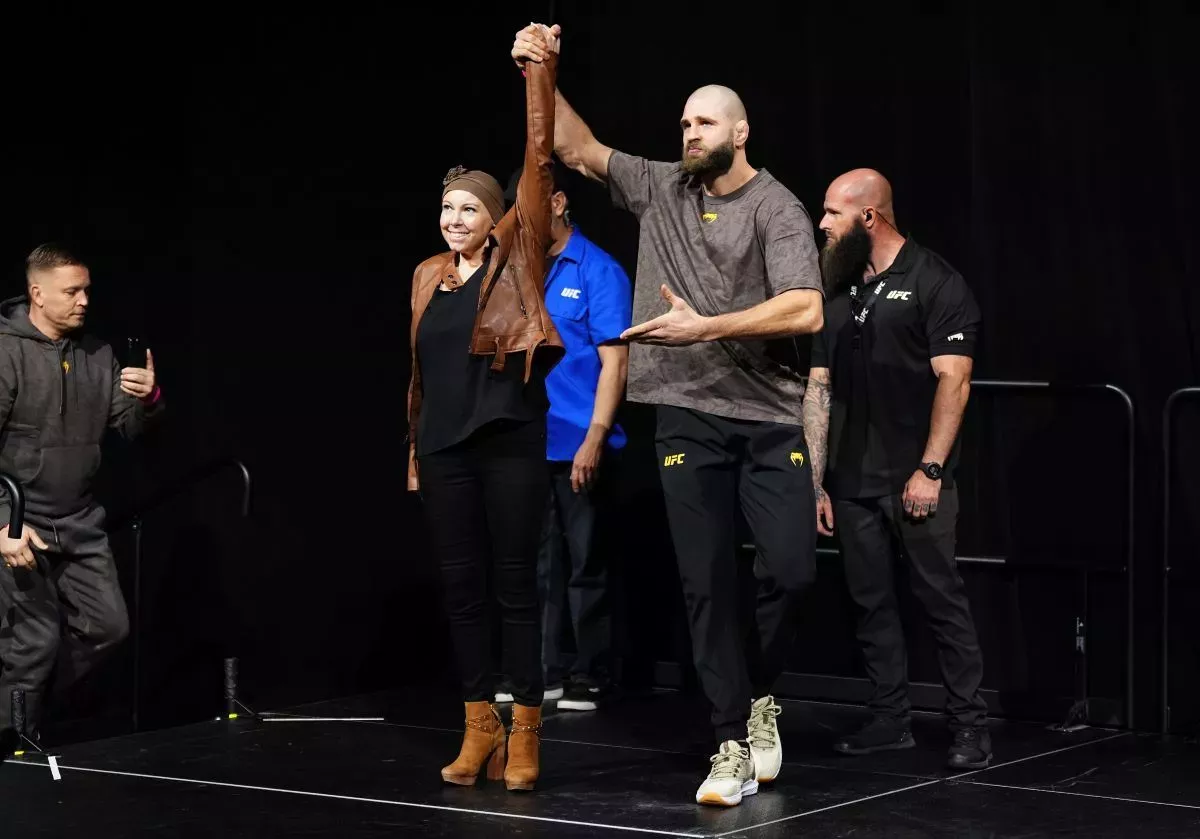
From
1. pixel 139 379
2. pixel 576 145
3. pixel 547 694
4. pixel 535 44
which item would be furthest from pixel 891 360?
pixel 139 379

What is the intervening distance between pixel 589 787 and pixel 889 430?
1.46 metres

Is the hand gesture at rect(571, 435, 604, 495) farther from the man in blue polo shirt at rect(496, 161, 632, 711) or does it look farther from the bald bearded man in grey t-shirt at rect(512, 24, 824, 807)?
the bald bearded man in grey t-shirt at rect(512, 24, 824, 807)

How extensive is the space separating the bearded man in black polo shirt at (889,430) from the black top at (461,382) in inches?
46.7

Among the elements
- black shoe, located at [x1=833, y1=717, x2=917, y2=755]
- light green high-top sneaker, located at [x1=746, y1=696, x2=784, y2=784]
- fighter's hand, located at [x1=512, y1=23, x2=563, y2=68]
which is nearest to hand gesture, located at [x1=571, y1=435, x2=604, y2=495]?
black shoe, located at [x1=833, y1=717, x2=917, y2=755]

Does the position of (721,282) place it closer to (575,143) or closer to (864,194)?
(575,143)

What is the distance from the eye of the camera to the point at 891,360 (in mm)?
5281

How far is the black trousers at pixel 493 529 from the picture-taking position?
14.7 feet

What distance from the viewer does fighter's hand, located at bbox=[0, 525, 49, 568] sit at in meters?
5.12

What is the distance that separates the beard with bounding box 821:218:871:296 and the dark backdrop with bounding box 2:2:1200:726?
755mm

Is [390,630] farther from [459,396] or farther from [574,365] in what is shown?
[459,396]

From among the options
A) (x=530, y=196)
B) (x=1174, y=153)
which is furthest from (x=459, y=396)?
(x=1174, y=153)

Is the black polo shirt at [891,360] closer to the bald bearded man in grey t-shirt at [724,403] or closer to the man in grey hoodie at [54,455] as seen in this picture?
the bald bearded man in grey t-shirt at [724,403]

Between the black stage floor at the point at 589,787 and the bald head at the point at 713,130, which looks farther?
the bald head at the point at 713,130

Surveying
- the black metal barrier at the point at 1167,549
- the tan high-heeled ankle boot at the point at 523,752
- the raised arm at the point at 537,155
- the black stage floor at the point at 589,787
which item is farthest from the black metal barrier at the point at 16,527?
the black metal barrier at the point at 1167,549
